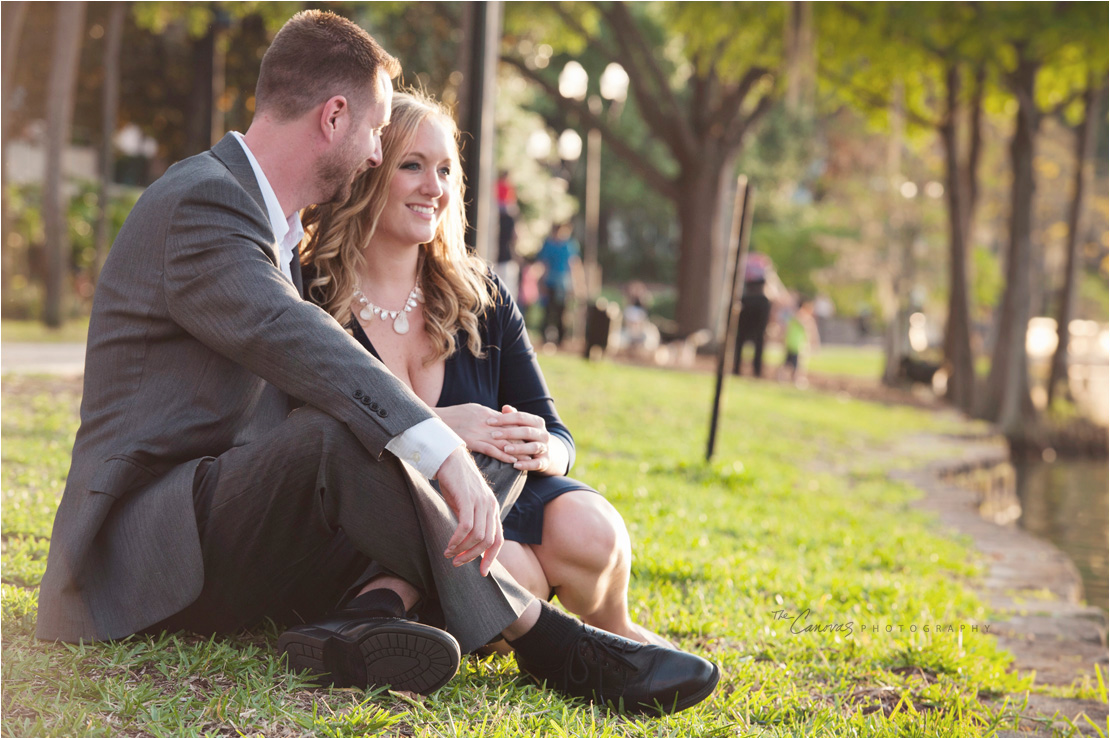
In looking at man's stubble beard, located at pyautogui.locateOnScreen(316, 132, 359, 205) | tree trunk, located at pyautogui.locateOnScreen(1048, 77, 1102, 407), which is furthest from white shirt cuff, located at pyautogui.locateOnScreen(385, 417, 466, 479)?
tree trunk, located at pyautogui.locateOnScreen(1048, 77, 1102, 407)

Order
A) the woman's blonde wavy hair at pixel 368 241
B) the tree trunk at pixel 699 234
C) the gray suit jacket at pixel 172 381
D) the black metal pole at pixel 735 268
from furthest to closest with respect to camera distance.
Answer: the tree trunk at pixel 699 234
the black metal pole at pixel 735 268
the woman's blonde wavy hair at pixel 368 241
the gray suit jacket at pixel 172 381

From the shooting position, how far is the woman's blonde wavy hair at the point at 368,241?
329 centimetres

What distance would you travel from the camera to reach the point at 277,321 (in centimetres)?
245

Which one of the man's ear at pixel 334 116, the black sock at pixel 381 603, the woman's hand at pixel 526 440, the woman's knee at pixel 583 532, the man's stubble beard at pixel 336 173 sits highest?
the man's ear at pixel 334 116

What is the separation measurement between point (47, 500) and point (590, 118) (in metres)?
16.6

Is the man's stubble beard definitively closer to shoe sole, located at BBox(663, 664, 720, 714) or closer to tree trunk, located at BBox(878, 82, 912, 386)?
shoe sole, located at BBox(663, 664, 720, 714)

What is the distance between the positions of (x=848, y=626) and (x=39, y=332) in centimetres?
1272

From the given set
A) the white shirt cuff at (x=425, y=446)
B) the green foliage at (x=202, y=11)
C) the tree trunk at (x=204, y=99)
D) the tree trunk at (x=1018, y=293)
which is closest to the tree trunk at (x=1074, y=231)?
the tree trunk at (x=1018, y=293)

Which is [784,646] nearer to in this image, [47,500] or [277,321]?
[277,321]

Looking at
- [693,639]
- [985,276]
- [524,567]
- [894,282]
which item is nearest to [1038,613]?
[693,639]

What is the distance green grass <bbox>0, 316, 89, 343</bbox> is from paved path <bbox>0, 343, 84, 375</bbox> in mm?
323

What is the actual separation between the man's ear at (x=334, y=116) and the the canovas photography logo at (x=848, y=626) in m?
2.55

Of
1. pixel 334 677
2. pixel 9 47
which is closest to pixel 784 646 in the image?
pixel 334 677

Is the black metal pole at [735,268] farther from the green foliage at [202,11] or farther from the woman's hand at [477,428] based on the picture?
the green foliage at [202,11]
